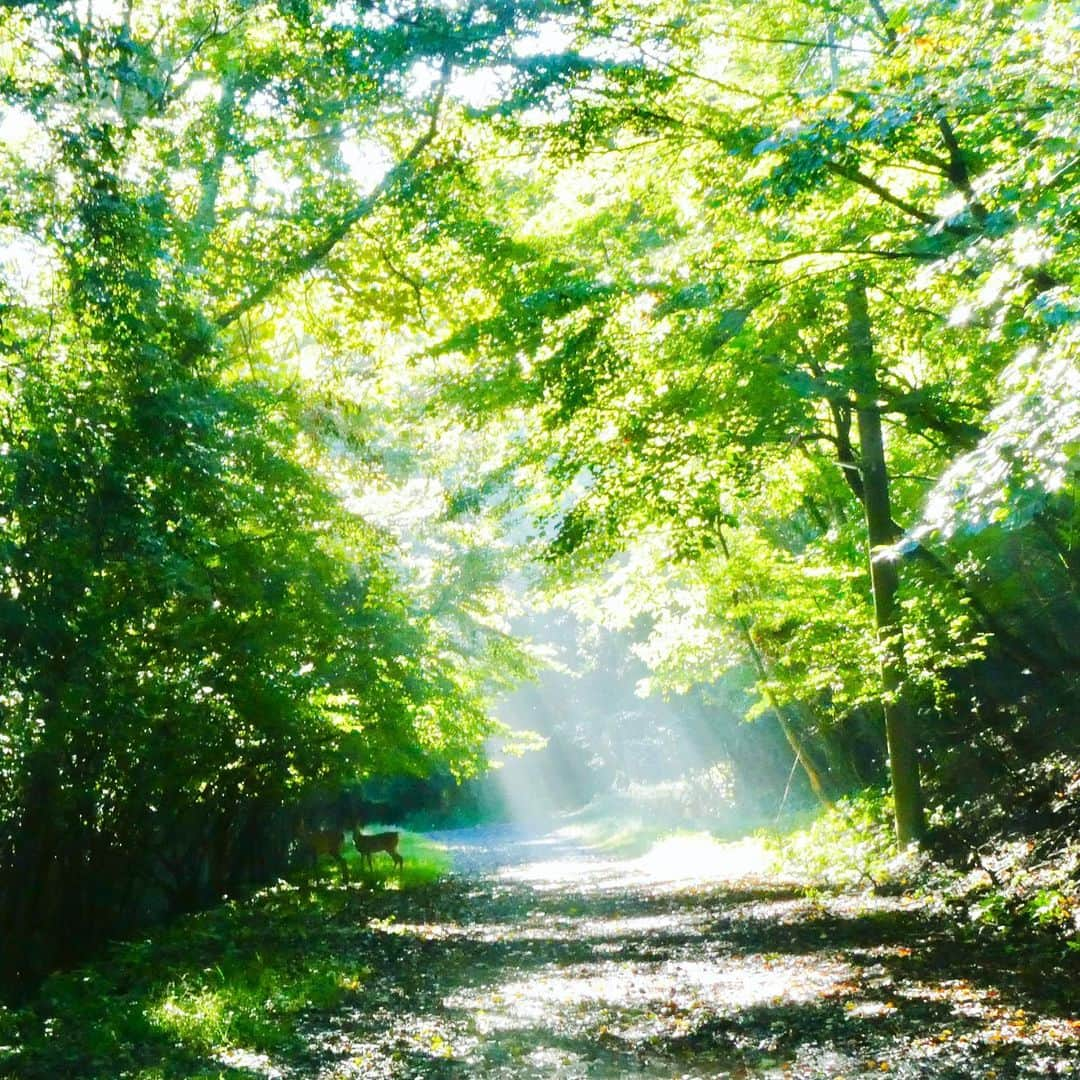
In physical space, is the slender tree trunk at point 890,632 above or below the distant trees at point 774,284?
below

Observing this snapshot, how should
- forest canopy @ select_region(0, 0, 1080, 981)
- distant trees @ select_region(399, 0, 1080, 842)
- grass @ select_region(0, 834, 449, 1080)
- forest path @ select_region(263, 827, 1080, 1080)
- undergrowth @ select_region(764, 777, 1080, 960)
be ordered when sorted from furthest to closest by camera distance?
undergrowth @ select_region(764, 777, 1080, 960) < distant trees @ select_region(399, 0, 1080, 842) < forest canopy @ select_region(0, 0, 1080, 981) < grass @ select_region(0, 834, 449, 1080) < forest path @ select_region(263, 827, 1080, 1080)

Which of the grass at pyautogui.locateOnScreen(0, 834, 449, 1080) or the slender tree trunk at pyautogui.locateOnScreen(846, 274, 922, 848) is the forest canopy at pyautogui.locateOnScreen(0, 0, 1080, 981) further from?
the grass at pyautogui.locateOnScreen(0, 834, 449, 1080)

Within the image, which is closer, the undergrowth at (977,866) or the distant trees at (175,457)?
the distant trees at (175,457)

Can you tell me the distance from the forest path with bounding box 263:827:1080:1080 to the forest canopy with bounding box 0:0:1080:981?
335 cm

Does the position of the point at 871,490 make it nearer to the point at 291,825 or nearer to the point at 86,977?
the point at 86,977

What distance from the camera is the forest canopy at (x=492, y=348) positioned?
719cm

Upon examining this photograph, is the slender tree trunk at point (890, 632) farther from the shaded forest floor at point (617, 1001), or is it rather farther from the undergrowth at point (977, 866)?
the shaded forest floor at point (617, 1001)

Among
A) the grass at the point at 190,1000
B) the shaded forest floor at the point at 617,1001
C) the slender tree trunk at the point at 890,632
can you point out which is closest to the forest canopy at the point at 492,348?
the slender tree trunk at the point at 890,632

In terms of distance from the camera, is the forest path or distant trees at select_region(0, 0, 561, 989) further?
distant trees at select_region(0, 0, 561, 989)

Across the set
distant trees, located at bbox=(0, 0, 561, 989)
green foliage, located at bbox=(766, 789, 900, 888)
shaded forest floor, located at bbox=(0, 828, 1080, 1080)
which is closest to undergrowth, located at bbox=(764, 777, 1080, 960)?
green foliage, located at bbox=(766, 789, 900, 888)

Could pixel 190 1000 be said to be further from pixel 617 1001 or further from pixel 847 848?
pixel 847 848

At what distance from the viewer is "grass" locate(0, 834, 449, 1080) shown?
6859 millimetres

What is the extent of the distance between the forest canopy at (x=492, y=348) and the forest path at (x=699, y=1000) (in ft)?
11.0

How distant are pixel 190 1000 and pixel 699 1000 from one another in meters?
4.86
